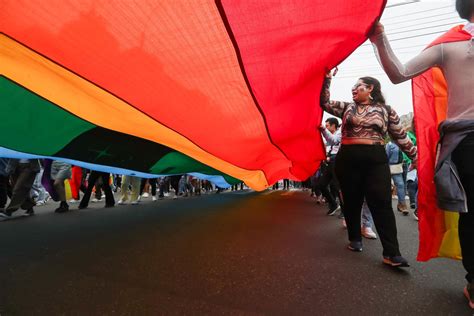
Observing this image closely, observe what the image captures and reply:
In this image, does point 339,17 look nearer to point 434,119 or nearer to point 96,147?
point 434,119

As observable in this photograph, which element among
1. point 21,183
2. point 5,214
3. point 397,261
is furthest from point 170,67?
point 5,214

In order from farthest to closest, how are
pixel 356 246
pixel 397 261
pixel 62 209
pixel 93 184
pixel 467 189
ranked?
pixel 93 184 < pixel 62 209 < pixel 356 246 < pixel 397 261 < pixel 467 189

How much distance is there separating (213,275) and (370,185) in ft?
4.47

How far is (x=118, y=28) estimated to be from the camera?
1529 millimetres

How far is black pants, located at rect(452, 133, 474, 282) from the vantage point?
1436 millimetres

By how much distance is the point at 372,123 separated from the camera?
2.20 meters

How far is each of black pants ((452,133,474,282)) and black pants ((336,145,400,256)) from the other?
1.91 ft

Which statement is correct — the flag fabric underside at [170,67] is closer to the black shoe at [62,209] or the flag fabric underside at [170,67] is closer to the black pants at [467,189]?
the black pants at [467,189]

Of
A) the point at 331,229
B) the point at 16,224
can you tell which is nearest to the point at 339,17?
the point at 331,229

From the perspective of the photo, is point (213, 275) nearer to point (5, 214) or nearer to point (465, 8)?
point (465, 8)

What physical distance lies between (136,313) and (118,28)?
1.50 metres

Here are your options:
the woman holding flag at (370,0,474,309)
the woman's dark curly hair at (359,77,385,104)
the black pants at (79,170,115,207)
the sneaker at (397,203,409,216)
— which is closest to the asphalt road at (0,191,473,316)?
the woman holding flag at (370,0,474,309)

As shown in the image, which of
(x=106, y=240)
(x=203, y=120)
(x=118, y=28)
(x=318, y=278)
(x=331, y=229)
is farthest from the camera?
(x=331, y=229)

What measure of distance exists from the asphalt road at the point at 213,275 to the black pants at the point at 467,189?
29 centimetres
